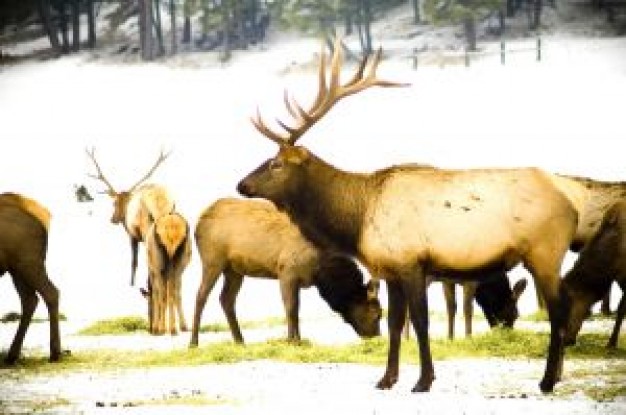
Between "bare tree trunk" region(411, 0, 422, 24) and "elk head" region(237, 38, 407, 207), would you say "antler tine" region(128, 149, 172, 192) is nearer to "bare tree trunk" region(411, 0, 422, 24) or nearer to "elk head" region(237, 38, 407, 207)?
"bare tree trunk" region(411, 0, 422, 24)

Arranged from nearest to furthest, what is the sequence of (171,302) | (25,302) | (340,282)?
(25,302)
(340,282)
(171,302)

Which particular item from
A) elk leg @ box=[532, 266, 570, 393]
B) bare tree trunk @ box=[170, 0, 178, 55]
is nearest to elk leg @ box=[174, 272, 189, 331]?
bare tree trunk @ box=[170, 0, 178, 55]

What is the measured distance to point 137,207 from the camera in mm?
12164

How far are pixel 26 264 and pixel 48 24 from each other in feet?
5.11

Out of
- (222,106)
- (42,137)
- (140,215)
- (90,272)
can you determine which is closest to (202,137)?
(222,106)

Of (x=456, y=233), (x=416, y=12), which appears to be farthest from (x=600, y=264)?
(x=416, y=12)

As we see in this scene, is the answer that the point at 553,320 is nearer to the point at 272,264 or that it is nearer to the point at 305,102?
the point at 305,102

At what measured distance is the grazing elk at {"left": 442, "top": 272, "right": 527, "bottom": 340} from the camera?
29.6 feet

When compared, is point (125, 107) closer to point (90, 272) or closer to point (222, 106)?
point (222, 106)

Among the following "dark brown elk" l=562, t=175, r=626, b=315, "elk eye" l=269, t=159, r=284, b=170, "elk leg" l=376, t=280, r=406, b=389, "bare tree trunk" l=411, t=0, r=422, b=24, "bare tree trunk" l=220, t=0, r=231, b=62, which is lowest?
"elk leg" l=376, t=280, r=406, b=389

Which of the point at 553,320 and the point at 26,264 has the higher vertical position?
the point at 553,320

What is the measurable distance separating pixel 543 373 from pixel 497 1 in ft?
8.14

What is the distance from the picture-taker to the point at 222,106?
9367 mm

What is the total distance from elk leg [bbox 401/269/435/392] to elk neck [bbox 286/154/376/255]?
0.42 metres
